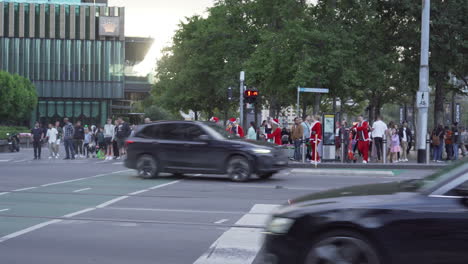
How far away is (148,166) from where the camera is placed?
656 inches

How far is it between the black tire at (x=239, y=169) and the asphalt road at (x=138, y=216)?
28 centimetres

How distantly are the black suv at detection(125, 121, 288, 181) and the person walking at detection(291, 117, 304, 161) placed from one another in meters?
6.19

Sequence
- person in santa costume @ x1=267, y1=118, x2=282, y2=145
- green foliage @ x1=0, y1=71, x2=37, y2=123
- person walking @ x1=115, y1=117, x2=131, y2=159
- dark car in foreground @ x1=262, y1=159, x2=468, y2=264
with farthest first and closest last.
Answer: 1. green foliage @ x1=0, y1=71, x2=37, y2=123
2. person walking @ x1=115, y1=117, x2=131, y2=159
3. person in santa costume @ x1=267, y1=118, x2=282, y2=145
4. dark car in foreground @ x1=262, y1=159, x2=468, y2=264

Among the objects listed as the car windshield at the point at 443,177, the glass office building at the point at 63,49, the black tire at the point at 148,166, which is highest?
the glass office building at the point at 63,49

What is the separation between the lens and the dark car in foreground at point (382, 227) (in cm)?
480

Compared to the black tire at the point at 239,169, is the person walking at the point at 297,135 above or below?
above

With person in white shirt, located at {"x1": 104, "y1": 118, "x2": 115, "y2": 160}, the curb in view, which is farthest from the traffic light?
person in white shirt, located at {"x1": 104, "y1": 118, "x2": 115, "y2": 160}

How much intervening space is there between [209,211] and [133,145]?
262 inches

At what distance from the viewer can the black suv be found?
1579 cm

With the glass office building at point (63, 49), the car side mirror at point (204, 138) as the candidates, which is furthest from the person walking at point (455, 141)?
the glass office building at point (63, 49)

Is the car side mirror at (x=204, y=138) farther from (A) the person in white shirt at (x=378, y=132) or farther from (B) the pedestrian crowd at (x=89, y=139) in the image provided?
(B) the pedestrian crowd at (x=89, y=139)

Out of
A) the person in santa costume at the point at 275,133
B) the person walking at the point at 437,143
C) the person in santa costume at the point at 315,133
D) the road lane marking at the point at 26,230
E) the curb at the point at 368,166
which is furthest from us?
the person walking at the point at 437,143

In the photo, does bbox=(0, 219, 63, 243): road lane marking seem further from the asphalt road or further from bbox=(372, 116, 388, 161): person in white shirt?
bbox=(372, 116, 388, 161): person in white shirt

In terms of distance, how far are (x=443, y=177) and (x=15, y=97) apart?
71439 millimetres
